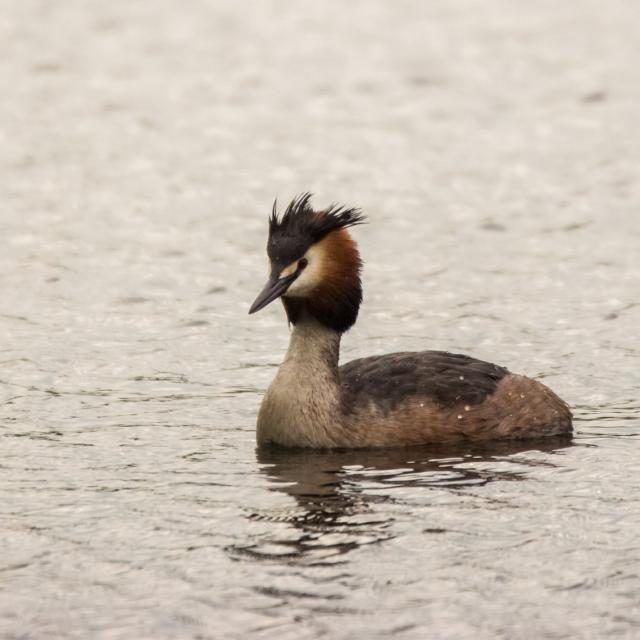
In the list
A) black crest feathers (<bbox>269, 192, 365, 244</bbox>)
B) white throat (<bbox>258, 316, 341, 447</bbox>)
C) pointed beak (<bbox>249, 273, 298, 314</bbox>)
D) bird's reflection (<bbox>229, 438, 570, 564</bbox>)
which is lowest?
bird's reflection (<bbox>229, 438, 570, 564</bbox>)

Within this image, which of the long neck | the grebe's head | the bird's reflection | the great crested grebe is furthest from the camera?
the long neck

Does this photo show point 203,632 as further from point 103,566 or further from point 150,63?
point 150,63

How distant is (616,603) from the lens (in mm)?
9711

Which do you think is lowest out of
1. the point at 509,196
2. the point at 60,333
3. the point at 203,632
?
the point at 203,632

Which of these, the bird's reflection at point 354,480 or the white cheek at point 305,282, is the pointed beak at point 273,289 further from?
the bird's reflection at point 354,480

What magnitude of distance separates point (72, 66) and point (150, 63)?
1.20 metres

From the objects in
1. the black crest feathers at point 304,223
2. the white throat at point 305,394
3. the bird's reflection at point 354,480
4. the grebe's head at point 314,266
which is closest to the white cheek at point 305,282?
the grebe's head at point 314,266

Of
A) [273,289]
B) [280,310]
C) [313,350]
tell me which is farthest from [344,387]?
[280,310]

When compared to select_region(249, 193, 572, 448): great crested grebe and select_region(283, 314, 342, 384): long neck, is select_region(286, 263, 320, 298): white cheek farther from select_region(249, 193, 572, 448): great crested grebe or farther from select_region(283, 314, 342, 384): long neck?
select_region(283, 314, 342, 384): long neck

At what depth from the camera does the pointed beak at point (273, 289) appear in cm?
1295

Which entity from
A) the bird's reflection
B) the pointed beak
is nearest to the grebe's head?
the pointed beak

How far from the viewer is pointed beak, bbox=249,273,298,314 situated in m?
13.0

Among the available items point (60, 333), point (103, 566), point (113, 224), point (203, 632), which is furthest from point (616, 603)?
point (113, 224)

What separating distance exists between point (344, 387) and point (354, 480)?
1.34 meters
